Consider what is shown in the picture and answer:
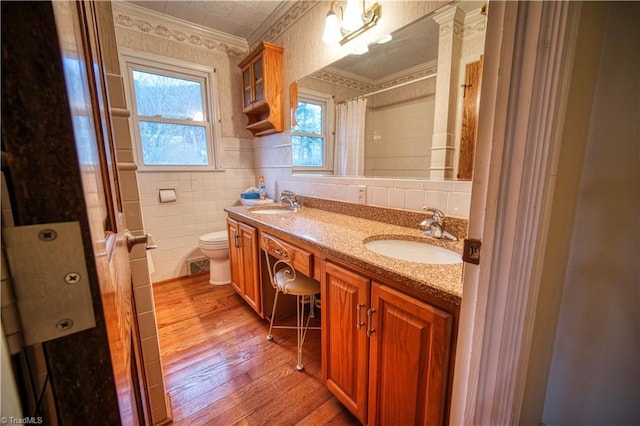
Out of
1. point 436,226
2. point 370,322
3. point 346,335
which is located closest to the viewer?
point 370,322

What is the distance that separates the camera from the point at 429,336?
0.76 metres

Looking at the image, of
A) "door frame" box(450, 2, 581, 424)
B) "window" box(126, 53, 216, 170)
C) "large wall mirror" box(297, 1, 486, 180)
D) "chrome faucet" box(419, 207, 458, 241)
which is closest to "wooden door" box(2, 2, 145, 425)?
"door frame" box(450, 2, 581, 424)

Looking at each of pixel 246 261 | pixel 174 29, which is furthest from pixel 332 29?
pixel 246 261

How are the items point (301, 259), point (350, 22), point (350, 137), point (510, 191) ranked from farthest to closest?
1. point (350, 137)
2. point (350, 22)
3. point (301, 259)
4. point (510, 191)

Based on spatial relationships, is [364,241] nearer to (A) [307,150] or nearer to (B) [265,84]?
(A) [307,150]

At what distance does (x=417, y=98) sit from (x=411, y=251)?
0.78m

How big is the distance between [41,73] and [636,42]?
47.4 inches

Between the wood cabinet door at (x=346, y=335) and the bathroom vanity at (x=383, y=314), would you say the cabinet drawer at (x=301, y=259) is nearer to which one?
the bathroom vanity at (x=383, y=314)

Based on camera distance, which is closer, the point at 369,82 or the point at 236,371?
the point at 236,371

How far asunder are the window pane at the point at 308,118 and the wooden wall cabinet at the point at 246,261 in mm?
919

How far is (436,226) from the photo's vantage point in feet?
3.84

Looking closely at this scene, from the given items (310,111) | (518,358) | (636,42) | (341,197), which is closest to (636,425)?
(518,358)

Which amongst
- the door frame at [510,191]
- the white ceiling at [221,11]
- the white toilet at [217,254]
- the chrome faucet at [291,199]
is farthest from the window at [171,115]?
the door frame at [510,191]

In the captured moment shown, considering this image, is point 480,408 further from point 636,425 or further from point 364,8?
point 364,8
